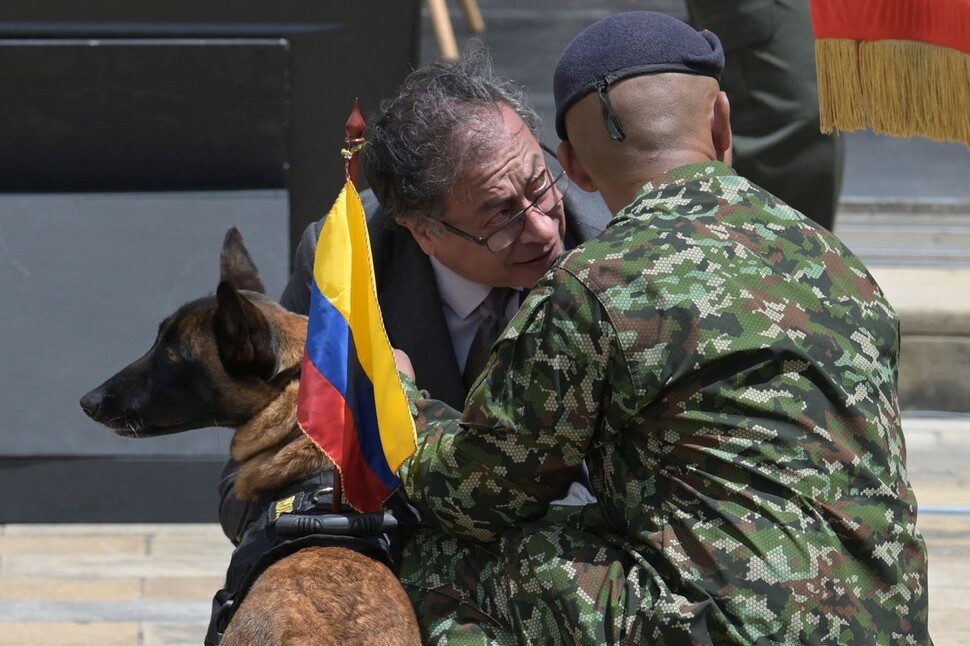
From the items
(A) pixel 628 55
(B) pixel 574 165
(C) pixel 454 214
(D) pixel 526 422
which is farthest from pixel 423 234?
(D) pixel 526 422

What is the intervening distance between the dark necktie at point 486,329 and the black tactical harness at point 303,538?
610 millimetres

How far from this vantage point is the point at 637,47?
2303mm

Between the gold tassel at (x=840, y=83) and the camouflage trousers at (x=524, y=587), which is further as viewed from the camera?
the gold tassel at (x=840, y=83)

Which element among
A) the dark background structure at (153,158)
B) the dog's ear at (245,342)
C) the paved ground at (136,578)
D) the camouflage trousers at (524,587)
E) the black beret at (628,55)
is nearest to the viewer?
the camouflage trousers at (524,587)

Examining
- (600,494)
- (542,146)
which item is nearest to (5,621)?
(542,146)

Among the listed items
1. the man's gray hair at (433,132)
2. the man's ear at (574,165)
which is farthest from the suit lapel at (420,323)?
the man's ear at (574,165)

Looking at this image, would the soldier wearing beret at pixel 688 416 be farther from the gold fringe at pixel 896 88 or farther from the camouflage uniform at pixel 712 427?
the gold fringe at pixel 896 88

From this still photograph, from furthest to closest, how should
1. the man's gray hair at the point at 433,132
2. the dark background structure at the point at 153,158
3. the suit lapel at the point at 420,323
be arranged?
1. the dark background structure at the point at 153,158
2. the suit lapel at the point at 420,323
3. the man's gray hair at the point at 433,132

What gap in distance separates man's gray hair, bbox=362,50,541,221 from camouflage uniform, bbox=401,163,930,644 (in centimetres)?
82

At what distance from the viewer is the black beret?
228cm

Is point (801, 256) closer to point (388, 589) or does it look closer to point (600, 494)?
point (600, 494)

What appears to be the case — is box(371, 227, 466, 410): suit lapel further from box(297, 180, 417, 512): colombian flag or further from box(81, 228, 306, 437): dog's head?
box(297, 180, 417, 512): colombian flag

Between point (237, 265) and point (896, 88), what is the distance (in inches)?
61.3

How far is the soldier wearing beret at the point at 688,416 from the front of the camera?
80.9 inches
